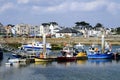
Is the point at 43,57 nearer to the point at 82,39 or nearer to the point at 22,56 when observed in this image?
the point at 22,56

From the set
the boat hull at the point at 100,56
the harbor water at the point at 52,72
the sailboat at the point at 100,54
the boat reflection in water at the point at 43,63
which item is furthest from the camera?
the sailboat at the point at 100,54

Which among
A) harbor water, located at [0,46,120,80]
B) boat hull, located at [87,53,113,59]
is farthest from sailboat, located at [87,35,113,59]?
harbor water, located at [0,46,120,80]

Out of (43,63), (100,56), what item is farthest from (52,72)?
(100,56)

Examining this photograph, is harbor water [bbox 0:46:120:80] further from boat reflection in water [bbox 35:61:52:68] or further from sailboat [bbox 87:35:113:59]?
sailboat [bbox 87:35:113:59]

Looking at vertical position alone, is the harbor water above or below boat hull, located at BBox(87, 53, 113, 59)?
below

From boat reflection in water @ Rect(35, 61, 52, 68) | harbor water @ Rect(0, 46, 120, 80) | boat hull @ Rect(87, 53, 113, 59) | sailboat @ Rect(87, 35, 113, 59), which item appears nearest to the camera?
harbor water @ Rect(0, 46, 120, 80)

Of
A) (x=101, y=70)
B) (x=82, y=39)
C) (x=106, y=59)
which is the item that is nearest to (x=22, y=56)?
(x=106, y=59)

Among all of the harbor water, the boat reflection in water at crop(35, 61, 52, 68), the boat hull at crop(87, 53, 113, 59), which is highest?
the boat hull at crop(87, 53, 113, 59)

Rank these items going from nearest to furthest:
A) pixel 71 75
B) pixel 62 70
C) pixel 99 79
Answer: pixel 99 79
pixel 71 75
pixel 62 70

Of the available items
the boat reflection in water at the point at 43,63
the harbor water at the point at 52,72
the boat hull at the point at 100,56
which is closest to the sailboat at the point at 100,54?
the boat hull at the point at 100,56

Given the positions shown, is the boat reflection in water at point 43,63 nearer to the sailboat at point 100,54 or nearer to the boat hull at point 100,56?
the boat hull at point 100,56

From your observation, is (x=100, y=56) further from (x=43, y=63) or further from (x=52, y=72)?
(x=52, y=72)

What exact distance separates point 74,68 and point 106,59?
1780 cm

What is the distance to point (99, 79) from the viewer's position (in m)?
52.0
